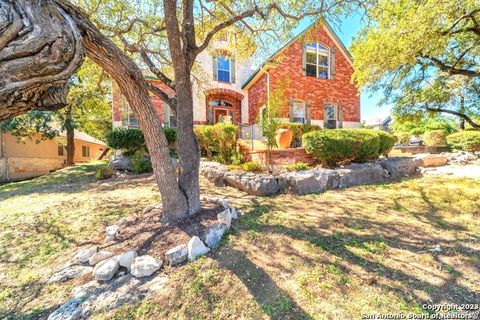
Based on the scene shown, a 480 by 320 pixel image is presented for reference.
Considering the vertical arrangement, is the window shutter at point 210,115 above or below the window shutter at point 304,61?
below

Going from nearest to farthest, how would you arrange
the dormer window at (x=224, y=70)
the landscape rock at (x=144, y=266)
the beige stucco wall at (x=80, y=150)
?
the landscape rock at (x=144, y=266) → the dormer window at (x=224, y=70) → the beige stucco wall at (x=80, y=150)

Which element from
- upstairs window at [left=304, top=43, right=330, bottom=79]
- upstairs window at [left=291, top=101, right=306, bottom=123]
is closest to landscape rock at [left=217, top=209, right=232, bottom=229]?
upstairs window at [left=291, top=101, right=306, bottom=123]

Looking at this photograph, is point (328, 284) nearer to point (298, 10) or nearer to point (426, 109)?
point (298, 10)

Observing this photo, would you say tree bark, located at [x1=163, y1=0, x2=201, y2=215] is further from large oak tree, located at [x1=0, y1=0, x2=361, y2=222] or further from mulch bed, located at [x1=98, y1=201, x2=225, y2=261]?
mulch bed, located at [x1=98, y1=201, x2=225, y2=261]

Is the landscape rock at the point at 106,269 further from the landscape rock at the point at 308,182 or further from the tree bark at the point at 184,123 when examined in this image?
the landscape rock at the point at 308,182

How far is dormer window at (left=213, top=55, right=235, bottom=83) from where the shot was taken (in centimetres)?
1408

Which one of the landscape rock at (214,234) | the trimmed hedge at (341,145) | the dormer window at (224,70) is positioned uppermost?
the dormer window at (224,70)

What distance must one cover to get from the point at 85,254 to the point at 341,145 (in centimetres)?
669

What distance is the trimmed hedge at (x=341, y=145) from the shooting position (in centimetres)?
689

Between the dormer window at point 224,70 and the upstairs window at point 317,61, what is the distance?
454cm

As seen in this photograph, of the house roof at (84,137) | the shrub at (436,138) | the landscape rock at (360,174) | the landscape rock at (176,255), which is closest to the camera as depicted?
the landscape rock at (176,255)

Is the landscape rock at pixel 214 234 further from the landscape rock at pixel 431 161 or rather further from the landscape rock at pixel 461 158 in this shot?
the landscape rock at pixel 461 158

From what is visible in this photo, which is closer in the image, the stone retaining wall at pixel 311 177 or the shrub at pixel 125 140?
the stone retaining wall at pixel 311 177

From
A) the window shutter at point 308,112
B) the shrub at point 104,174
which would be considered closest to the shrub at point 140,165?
the shrub at point 104,174
